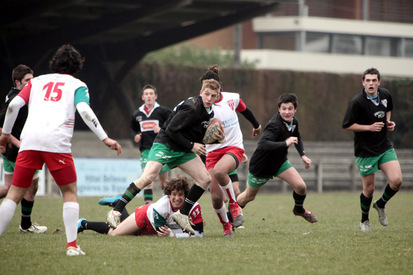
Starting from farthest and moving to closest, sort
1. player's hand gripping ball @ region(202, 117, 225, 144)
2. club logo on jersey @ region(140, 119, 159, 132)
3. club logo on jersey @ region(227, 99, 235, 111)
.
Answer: club logo on jersey @ region(140, 119, 159, 132) → club logo on jersey @ region(227, 99, 235, 111) → player's hand gripping ball @ region(202, 117, 225, 144)

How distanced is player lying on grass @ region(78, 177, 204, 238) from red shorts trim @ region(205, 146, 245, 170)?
3.12 ft

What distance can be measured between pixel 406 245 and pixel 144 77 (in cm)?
1875

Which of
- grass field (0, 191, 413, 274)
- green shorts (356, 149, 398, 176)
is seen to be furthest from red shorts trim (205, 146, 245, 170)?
green shorts (356, 149, 398, 176)

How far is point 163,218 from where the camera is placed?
8.49 metres

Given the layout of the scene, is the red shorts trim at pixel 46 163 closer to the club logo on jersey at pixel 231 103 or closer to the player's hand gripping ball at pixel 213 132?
the player's hand gripping ball at pixel 213 132

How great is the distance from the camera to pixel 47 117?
20.9 feet

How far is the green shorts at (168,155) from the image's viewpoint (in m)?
8.45

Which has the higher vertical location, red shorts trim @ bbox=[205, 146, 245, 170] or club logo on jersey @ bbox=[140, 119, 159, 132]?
red shorts trim @ bbox=[205, 146, 245, 170]

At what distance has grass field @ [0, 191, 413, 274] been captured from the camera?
607 cm

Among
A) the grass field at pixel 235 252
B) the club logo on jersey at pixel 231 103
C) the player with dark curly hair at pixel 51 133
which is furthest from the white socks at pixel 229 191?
the player with dark curly hair at pixel 51 133

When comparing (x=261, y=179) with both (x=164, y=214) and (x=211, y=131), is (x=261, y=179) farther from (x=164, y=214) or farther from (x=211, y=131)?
(x=164, y=214)

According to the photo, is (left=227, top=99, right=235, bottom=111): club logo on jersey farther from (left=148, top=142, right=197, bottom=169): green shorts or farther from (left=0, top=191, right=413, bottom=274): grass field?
(left=0, top=191, right=413, bottom=274): grass field

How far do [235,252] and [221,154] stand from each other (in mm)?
2576

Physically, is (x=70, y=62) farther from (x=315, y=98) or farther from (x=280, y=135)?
(x=315, y=98)
